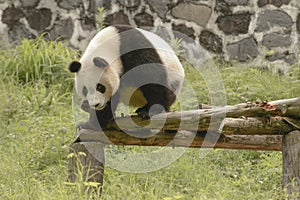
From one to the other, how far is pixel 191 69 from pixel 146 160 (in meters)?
2.56

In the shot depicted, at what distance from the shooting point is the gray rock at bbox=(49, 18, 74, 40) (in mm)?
7762

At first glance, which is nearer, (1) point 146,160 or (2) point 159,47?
(2) point 159,47

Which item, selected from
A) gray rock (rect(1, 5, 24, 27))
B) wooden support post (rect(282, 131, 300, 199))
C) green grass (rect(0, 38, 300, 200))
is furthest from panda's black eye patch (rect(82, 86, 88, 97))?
gray rock (rect(1, 5, 24, 27))

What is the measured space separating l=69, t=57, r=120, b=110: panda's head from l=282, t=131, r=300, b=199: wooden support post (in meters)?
1.31

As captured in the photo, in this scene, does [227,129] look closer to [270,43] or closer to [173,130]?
[173,130]

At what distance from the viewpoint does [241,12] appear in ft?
25.0

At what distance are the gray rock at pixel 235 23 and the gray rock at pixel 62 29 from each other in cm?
202

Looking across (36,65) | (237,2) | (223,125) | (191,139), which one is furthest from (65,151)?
(237,2)

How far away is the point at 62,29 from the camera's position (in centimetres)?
777

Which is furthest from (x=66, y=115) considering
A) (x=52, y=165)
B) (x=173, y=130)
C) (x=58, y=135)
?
(x=173, y=130)

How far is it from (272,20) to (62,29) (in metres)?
2.85

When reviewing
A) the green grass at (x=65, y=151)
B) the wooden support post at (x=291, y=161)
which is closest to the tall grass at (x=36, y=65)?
the green grass at (x=65, y=151)

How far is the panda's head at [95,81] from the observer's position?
13.6 ft

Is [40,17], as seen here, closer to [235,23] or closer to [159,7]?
[159,7]
